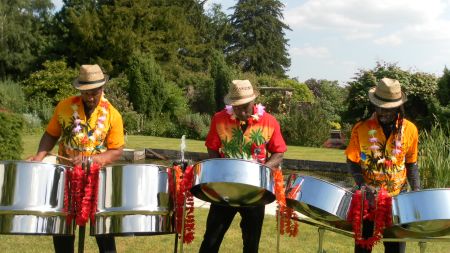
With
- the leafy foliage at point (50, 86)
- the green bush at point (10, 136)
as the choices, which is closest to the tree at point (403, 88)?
the green bush at point (10, 136)

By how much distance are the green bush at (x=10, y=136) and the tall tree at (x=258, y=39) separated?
80.2 feet

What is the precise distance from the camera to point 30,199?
2.37 m

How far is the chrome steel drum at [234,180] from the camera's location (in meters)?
2.35

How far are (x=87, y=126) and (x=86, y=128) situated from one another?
0.04ft

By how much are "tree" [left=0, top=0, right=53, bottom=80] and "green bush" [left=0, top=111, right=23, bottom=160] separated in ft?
A: 52.6

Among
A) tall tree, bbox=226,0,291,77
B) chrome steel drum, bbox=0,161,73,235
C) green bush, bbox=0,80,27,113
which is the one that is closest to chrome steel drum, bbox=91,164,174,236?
chrome steel drum, bbox=0,161,73,235

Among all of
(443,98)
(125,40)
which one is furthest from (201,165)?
(125,40)

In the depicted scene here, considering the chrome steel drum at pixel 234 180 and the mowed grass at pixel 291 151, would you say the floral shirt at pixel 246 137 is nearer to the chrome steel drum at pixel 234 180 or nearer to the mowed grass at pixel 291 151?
the chrome steel drum at pixel 234 180

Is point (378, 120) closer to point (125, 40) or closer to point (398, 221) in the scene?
point (398, 221)

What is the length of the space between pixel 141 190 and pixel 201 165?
274 mm

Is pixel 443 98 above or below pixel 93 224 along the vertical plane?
above

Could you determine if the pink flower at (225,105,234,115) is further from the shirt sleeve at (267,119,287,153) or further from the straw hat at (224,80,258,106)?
the shirt sleeve at (267,119,287,153)

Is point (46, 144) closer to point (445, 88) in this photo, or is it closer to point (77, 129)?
point (77, 129)

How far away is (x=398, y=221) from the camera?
2.33 m
